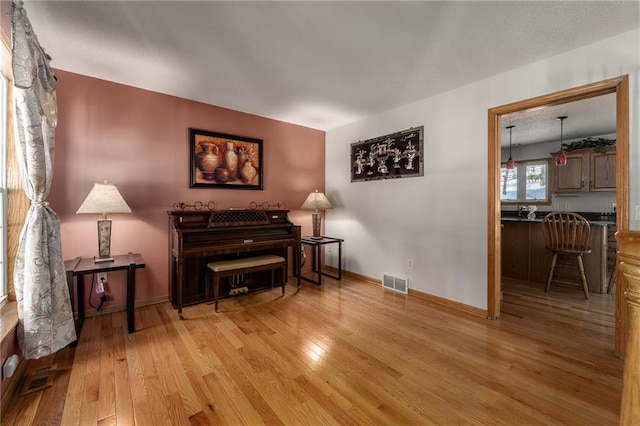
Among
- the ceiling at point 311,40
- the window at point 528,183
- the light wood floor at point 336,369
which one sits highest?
the ceiling at point 311,40

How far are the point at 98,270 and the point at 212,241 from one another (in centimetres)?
99

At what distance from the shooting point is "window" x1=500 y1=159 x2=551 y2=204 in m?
5.47

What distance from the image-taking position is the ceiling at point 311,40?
1773 millimetres

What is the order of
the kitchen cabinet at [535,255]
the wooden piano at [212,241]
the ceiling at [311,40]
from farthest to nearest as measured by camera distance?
the kitchen cabinet at [535,255] < the wooden piano at [212,241] < the ceiling at [311,40]

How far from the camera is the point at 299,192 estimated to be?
14.1 feet

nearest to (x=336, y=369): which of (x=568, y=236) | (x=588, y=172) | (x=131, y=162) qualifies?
(x=131, y=162)

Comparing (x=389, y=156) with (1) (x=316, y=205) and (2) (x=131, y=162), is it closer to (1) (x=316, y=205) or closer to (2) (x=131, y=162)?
(1) (x=316, y=205)

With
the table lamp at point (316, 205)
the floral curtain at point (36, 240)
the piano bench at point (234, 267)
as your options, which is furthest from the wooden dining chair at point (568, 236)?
the floral curtain at point (36, 240)

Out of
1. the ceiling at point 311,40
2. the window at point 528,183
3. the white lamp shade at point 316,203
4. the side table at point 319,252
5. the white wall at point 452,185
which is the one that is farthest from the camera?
the window at point 528,183

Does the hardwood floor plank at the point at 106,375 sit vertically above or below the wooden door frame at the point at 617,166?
below

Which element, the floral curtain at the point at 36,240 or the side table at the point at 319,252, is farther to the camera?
the side table at the point at 319,252

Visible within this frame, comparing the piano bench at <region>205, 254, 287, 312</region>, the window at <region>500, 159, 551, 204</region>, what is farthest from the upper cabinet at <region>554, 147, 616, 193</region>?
the piano bench at <region>205, 254, 287, 312</region>

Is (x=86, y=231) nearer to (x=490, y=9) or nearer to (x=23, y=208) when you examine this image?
(x=23, y=208)

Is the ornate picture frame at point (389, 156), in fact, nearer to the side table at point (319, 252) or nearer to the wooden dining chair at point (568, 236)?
the side table at point (319, 252)
